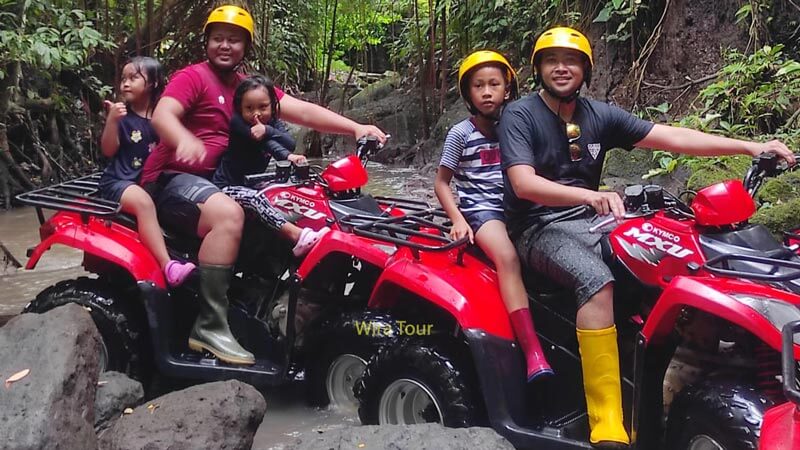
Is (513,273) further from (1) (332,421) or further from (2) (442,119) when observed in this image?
(2) (442,119)

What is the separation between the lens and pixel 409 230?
11.8ft

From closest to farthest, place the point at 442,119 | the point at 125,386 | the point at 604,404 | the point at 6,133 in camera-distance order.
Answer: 1. the point at 604,404
2. the point at 125,386
3. the point at 6,133
4. the point at 442,119

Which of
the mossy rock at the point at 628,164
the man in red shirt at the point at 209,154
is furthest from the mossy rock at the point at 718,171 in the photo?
the man in red shirt at the point at 209,154

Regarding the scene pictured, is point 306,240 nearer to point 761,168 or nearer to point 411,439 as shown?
point 411,439

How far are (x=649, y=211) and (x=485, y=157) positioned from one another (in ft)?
3.12

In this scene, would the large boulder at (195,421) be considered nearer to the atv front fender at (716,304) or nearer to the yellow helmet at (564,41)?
the atv front fender at (716,304)

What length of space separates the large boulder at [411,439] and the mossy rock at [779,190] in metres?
3.62

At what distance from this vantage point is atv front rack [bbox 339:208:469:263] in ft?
11.5

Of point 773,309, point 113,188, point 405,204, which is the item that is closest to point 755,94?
point 405,204

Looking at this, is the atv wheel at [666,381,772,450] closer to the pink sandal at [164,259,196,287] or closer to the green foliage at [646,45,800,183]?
the pink sandal at [164,259,196,287]

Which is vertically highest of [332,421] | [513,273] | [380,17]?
[380,17]

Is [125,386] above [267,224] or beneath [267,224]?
beneath

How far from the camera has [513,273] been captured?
10.9 feet

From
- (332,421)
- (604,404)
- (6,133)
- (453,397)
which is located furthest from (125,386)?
(6,133)
